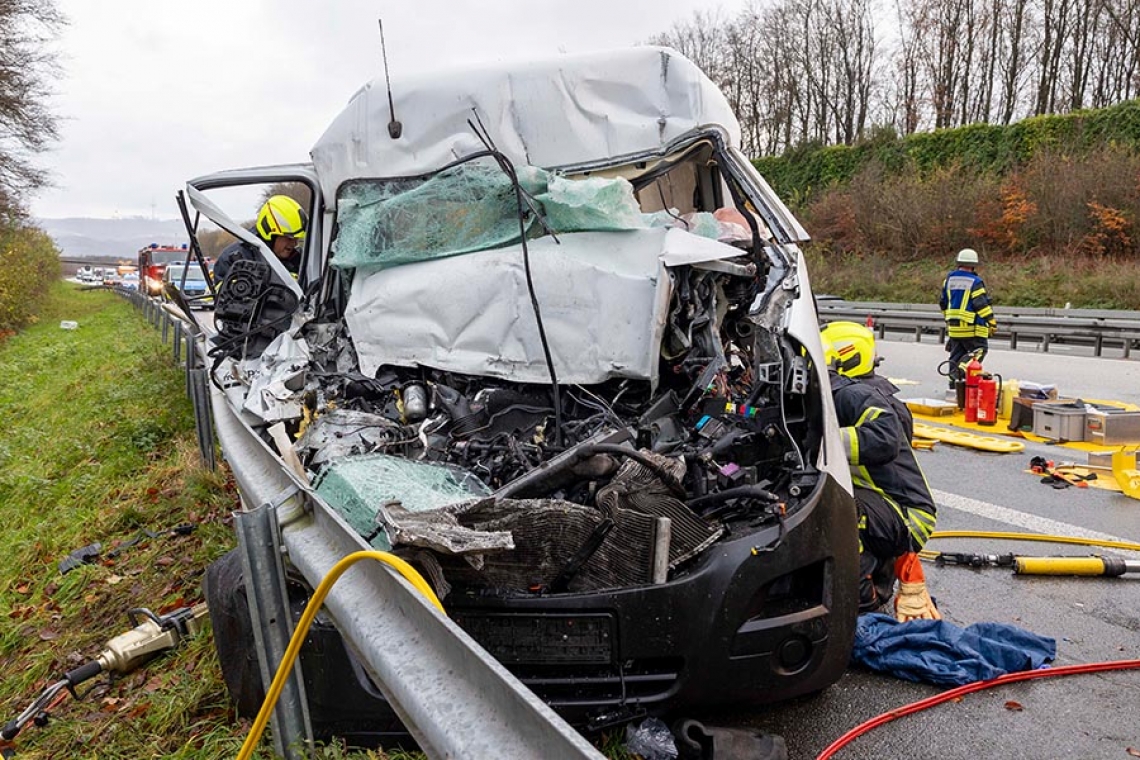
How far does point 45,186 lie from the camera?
27.8 m

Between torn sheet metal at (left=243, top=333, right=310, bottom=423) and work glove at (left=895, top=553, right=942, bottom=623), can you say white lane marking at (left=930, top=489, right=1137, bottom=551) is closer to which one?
work glove at (left=895, top=553, right=942, bottom=623)

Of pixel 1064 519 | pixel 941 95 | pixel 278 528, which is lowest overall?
pixel 1064 519

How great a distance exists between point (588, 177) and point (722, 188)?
2.82ft

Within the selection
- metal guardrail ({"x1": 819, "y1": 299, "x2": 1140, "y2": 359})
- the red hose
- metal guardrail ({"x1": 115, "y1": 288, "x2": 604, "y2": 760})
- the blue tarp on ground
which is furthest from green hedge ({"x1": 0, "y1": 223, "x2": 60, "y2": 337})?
the red hose

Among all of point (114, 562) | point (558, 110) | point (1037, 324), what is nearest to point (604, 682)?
point (558, 110)

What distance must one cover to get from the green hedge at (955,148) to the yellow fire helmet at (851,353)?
854 inches

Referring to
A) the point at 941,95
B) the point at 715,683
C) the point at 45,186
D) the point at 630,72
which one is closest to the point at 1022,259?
the point at 941,95

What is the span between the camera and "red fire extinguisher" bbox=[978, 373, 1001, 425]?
25.1 ft

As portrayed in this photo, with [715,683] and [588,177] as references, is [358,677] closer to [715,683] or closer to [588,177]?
[715,683]

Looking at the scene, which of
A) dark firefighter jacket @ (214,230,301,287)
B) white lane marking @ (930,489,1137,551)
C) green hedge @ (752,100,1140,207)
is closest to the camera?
white lane marking @ (930,489,1137,551)

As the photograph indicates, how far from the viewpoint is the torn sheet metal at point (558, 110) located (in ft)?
13.4

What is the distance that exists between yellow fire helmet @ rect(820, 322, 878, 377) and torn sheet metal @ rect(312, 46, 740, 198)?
1106mm

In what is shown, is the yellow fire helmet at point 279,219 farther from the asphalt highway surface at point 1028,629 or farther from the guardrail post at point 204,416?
the asphalt highway surface at point 1028,629

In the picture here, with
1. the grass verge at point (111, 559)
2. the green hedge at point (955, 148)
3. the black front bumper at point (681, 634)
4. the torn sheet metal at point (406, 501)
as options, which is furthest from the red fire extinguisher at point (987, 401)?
the green hedge at point (955, 148)
